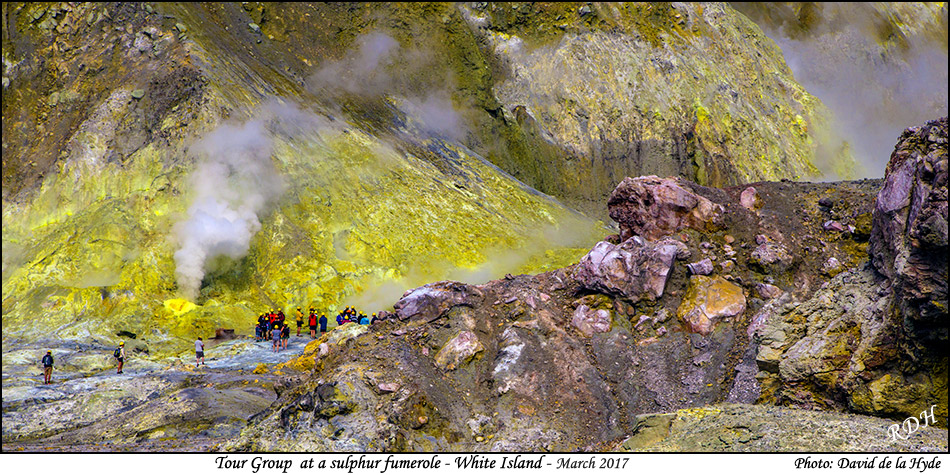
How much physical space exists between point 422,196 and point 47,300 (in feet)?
49.9

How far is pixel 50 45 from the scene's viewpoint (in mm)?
33438

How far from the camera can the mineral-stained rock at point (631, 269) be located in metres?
16.8

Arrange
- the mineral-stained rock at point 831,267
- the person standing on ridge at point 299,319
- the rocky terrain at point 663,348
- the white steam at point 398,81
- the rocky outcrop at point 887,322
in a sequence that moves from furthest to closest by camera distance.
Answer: the white steam at point 398,81
the person standing on ridge at point 299,319
the mineral-stained rock at point 831,267
the rocky terrain at point 663,348
the rocky outcrop at point 887,322

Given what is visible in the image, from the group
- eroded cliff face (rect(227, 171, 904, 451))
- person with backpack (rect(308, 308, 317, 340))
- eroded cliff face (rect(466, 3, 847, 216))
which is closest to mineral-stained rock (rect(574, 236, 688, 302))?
eroded cliff face (rect(227, 171, 904, 451))

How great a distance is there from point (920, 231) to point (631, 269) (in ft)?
21.6

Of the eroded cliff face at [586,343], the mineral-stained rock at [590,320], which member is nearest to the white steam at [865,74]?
the eroded cliff face at [586,343]

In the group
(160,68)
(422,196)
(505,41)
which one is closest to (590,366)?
(422,196)

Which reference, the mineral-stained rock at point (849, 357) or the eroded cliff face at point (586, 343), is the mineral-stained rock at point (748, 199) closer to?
the eroded cliff face at point (586, 343)

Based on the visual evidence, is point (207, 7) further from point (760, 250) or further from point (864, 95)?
point (864, 95)

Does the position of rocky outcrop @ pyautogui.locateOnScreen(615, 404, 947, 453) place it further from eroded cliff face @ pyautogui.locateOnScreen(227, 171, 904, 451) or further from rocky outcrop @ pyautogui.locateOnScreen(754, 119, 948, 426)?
eroded cliff face @ pyautogui.locateOnScreen(227, 171, 904, 451)

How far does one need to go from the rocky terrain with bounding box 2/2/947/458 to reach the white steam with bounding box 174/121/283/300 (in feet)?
0.35

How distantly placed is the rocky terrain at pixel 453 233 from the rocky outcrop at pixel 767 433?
72mm

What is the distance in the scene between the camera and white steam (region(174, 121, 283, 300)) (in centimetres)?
2709
